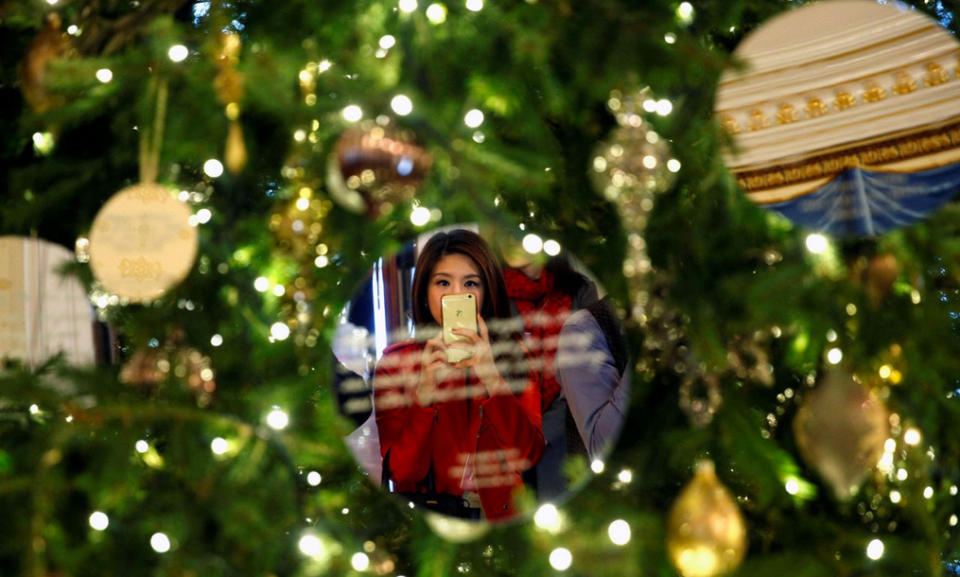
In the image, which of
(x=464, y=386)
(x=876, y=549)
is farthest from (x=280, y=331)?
(x=876, y=549)

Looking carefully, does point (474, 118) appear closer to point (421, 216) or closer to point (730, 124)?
point (421, 216)

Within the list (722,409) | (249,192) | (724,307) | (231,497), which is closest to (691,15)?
(724,307)

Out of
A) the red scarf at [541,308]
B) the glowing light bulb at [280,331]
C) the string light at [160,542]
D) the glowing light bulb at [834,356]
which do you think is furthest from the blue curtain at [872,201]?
the string light at [160,542]

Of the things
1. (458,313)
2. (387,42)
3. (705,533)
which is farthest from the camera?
(387,42)

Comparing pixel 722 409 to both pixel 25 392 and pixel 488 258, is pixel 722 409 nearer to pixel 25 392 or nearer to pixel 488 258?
pixel 488 258

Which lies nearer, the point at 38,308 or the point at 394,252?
the point at 394,252

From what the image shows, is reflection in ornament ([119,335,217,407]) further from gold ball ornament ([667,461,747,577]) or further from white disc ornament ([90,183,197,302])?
gold ball ornament ([667,461,747,577])

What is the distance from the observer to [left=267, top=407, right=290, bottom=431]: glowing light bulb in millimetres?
1051

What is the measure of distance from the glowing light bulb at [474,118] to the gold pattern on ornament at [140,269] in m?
0.35

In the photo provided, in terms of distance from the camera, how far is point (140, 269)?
1030 millimetres

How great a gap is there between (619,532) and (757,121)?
446 millimetres

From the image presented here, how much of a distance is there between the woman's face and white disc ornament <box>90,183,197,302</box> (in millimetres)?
248

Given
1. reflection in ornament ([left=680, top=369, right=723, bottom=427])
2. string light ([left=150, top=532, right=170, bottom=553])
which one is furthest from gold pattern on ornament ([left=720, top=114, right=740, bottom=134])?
string light ([left=150, top=532, right=170, bottom=553])

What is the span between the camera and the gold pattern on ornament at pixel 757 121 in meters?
1.07
